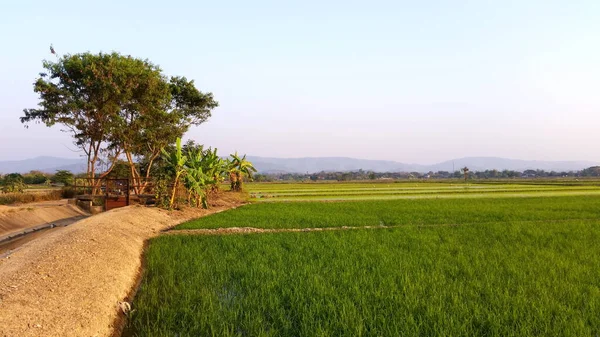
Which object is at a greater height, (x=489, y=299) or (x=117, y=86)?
(x=117, y=86)

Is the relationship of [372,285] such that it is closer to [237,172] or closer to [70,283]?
[70,283]

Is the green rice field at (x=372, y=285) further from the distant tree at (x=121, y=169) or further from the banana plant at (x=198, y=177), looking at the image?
the distant tree at (x=121, y=169)

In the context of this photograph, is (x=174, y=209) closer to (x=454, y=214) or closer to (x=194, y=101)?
(x=194, y=101)

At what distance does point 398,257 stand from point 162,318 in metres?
4.32

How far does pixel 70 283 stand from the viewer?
4.72m

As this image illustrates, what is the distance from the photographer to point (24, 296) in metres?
4.02

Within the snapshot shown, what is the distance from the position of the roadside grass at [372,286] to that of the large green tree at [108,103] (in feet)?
30.4

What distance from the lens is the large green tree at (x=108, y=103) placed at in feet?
50.8

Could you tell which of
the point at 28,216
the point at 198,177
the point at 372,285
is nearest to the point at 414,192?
Answer: the point at 198,177

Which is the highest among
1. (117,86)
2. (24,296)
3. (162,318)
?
(117,86)

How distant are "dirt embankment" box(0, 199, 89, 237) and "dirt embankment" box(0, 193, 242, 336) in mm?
4385

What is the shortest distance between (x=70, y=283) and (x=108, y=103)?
1322 cm

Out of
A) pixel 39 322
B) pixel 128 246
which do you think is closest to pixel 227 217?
pixel 128 246

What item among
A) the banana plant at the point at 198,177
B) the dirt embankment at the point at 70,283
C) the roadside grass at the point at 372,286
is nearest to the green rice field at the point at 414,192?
the banana plant at the point at 198,177
